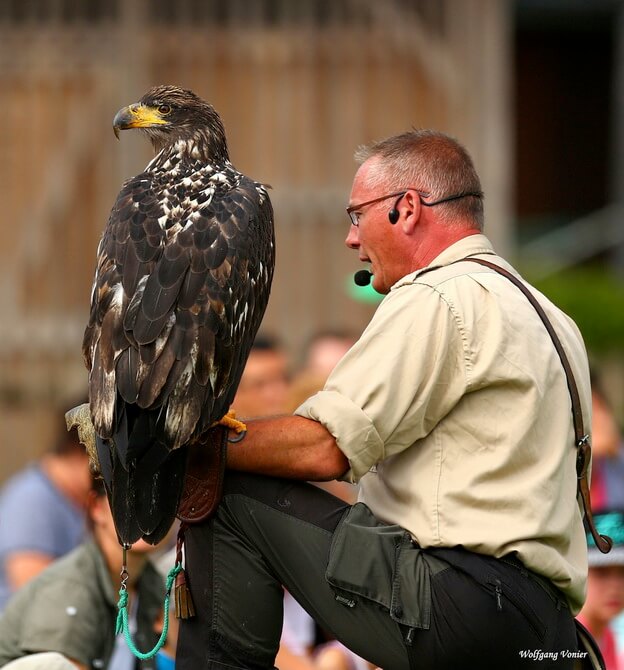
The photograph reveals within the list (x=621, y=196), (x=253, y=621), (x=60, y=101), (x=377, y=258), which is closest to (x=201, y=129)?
(x=377, y=258)

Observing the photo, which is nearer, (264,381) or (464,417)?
(464,417)

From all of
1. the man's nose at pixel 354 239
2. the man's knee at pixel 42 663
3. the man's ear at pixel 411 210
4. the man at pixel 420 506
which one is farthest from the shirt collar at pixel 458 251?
the man's knee at pixel 42 663

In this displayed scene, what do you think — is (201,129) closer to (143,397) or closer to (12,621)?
(143,397)

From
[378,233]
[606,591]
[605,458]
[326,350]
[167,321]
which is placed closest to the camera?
[167,321]

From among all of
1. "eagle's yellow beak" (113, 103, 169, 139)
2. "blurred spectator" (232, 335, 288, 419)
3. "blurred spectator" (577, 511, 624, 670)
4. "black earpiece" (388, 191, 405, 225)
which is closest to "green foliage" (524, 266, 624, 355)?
"blurred spectator" (232, 335, 288, 419)

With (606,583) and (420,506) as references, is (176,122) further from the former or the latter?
(606,583)

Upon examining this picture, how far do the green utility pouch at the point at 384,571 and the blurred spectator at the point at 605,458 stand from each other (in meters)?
3.24

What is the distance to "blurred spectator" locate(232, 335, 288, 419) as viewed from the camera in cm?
692

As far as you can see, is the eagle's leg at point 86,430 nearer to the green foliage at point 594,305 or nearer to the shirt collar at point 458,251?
the shirt collar at point 458,251

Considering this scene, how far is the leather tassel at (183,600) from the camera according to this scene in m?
3.85

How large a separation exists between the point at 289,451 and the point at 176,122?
143 centimetres

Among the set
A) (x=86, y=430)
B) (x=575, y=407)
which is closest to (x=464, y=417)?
(x=575, y=407)

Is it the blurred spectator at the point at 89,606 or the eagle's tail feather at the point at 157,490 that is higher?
the eagle's tail feather at the point at 157,490

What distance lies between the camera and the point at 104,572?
4.79 m
